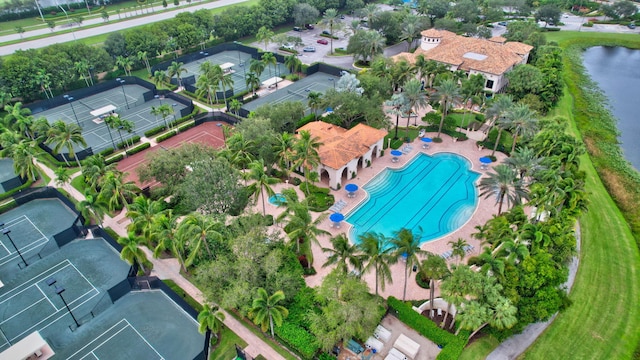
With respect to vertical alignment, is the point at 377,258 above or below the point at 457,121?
above

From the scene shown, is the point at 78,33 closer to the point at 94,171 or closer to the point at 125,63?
the point at 125,63

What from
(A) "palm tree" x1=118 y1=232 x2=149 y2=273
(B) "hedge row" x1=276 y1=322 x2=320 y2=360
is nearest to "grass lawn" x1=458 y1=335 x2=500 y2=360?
(B) "hedge row" x1=276 y1=322 x2=320 y2=360

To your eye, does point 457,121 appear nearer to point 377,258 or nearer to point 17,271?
point 377,258

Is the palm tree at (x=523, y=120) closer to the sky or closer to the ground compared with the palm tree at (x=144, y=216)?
closer to the sky

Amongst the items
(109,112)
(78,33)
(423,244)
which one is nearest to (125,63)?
(109,112)

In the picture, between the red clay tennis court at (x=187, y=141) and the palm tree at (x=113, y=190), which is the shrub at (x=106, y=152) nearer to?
the red clay tennis court at (x=187, y=141)

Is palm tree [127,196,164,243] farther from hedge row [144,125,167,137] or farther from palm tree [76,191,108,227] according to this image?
hedge row [144,125,167,137]

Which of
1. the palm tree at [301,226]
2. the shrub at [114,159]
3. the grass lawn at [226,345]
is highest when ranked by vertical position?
the palm tree at [301,226]

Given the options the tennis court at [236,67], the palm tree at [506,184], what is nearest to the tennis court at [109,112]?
the tennis court at [236,67]

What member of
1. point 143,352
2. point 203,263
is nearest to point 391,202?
point 203,263
